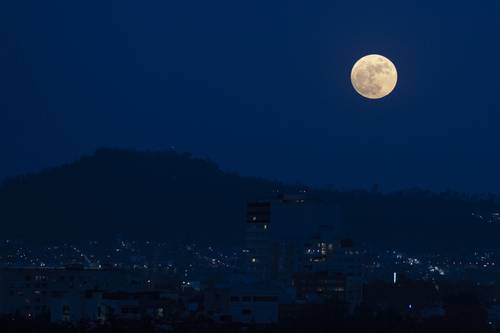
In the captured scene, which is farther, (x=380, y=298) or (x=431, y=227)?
(x=431, y=227)

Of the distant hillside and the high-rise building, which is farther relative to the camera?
the distant hillside

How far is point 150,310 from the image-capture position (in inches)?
2025

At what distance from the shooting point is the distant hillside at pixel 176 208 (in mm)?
108625

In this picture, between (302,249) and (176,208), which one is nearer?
(302,249)

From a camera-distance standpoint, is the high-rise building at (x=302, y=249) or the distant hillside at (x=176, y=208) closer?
the high-rise building at (x=302, y=249)

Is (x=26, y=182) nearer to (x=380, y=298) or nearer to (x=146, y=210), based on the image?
(x=146, y=210)

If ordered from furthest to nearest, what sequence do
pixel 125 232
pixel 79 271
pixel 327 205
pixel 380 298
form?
pixel 125 232 → pixel 327 205 → pixel 380 298 → pixel 79 271

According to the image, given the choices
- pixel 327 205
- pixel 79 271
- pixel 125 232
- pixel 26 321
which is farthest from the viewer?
pixel 125 232

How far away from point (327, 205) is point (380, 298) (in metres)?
13.6

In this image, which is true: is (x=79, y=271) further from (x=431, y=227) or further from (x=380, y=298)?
(x=431, y=227)

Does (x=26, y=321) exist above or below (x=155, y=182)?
below

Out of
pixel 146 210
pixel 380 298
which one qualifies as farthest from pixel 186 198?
pixel 380 298

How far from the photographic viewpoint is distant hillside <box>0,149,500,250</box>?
109 m

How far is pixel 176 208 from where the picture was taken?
371 ft
